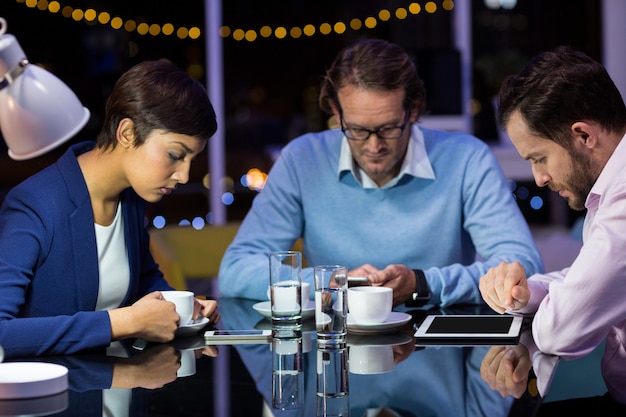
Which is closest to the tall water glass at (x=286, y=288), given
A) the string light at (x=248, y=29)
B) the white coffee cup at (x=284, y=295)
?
the white coffee cup at (x=284, y=295)

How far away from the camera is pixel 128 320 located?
6.34 ft

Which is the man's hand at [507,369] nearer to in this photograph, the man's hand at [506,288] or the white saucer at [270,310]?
the man's hand at [506,288]

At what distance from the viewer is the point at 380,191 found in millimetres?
2938

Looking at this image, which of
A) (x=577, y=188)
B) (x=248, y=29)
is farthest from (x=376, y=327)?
(x=248, y=29)

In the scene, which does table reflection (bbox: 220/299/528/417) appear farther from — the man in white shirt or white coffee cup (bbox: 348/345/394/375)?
the man in white shirt

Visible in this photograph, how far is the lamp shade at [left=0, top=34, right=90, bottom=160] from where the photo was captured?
5.03 feet

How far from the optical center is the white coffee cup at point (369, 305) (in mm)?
2043

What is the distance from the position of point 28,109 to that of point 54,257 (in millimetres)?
686

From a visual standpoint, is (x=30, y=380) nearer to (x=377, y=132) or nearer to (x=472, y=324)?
(x=472, y=324)

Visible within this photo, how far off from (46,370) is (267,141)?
530 cm

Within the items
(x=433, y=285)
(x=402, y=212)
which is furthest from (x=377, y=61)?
(x=433, y=285)

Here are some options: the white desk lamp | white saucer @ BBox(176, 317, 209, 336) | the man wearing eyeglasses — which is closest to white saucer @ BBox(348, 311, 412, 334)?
white saucer @ BBox(176, 317, 209, 336)

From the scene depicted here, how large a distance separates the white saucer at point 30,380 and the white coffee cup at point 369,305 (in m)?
0.69

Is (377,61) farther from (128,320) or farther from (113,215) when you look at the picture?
(128,320)
